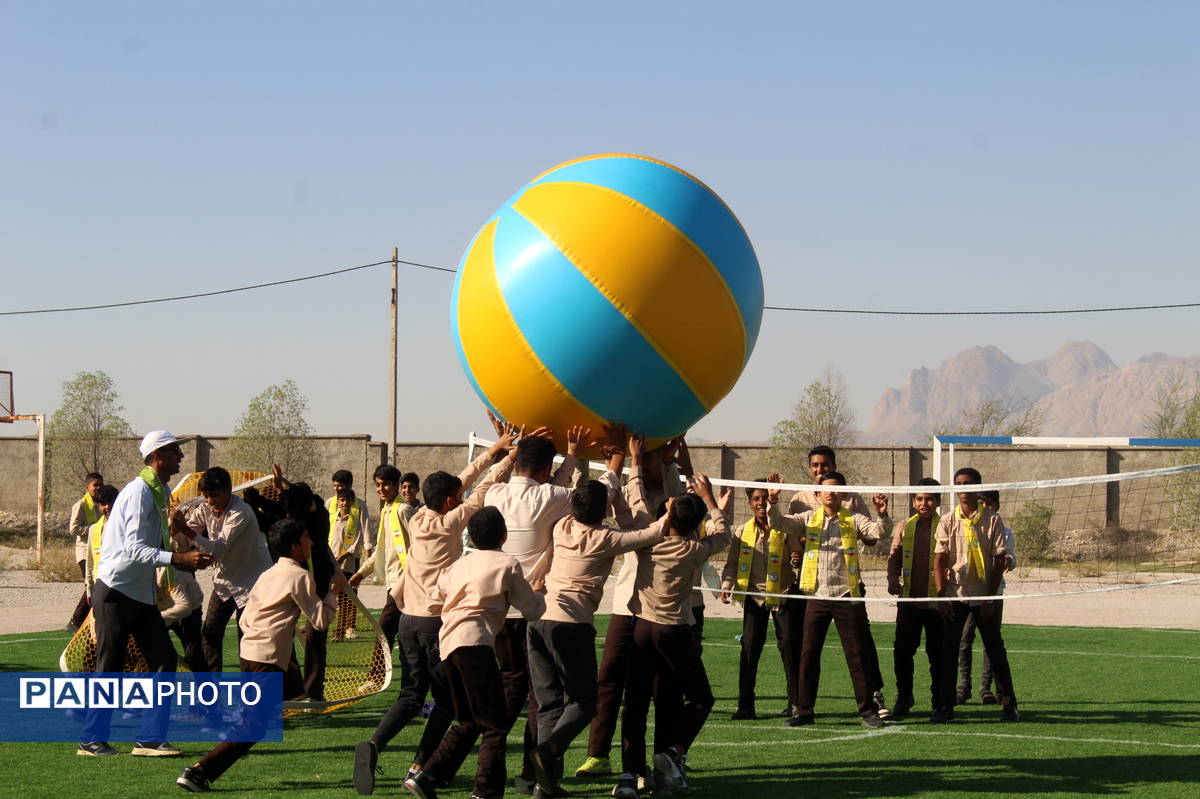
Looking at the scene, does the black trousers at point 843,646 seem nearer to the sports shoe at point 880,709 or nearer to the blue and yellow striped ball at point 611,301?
the sports shoe at point 880,709

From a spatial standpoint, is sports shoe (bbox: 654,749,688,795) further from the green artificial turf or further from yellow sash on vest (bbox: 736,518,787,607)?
yellow sash on vest (bbox: 736,518,787,607)

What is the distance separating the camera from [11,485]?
46.3m

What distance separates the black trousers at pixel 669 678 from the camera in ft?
26.4

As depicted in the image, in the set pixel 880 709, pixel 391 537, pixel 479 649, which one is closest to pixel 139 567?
pixel 479 649

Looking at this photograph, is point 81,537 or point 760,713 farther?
point 81,537

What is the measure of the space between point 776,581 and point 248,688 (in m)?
4.53

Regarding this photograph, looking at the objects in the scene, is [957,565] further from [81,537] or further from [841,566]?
[81,537]

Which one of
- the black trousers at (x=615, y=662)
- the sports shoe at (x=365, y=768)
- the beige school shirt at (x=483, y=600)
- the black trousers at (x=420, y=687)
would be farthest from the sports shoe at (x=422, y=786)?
the black trousers at (x=615, y=662)

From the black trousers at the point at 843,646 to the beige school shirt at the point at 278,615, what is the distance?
13.4ft

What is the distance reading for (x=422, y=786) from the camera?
7.23 m

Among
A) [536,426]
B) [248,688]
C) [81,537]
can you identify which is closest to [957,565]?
[536,426]

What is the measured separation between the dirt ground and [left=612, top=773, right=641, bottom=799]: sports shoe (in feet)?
35.9

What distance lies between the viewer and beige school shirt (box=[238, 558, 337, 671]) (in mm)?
8047

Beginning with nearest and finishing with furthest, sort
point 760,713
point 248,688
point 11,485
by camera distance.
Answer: point 248,688, point 760,713, point 11,485
